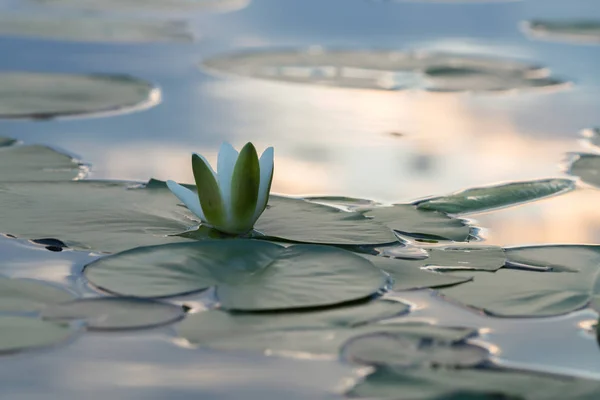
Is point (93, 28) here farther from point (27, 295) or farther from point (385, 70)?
point (27, 295)

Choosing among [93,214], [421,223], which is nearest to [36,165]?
[93,214]

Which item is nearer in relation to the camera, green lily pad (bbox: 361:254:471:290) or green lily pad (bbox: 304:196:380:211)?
A: green lily pad (bbox: 361:254:471:290)

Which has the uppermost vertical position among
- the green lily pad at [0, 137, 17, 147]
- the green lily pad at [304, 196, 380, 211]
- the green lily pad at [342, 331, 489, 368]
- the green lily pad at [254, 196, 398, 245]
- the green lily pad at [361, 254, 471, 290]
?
the green lily pad at [0, 137, 17, 147]

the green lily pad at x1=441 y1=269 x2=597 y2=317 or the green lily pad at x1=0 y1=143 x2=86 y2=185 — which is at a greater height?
the green lily pad at x1=0 y1=143 x2=86 y2=185

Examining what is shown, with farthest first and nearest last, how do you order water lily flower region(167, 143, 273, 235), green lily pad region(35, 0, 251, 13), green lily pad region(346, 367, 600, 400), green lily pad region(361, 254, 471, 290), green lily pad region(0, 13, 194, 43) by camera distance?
green lily pad region(35, 0, 251, 13), green lily pad region(0, 13, 194, 43), water lily flower region(167, 143, 273, 235), green lily pad region(361, 254, 471, 290), green lily pad region(346, 367, 600, 400)

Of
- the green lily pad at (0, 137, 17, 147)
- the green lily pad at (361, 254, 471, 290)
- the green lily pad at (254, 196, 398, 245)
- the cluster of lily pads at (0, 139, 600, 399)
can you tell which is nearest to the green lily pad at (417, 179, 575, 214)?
the cluster of lily pads at (0, 139, 600, 399)

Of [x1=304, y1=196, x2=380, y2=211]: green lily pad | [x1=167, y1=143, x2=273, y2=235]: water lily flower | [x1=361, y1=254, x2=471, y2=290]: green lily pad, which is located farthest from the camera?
[x1=304, y1=196, x2=380, y2=211]: green lily pad

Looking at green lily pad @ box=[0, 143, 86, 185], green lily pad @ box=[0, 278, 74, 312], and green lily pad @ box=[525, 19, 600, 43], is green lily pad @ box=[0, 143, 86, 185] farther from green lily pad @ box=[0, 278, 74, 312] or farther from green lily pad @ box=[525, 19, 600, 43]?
green lily pad @ box=[525, 19, 600, 43]
